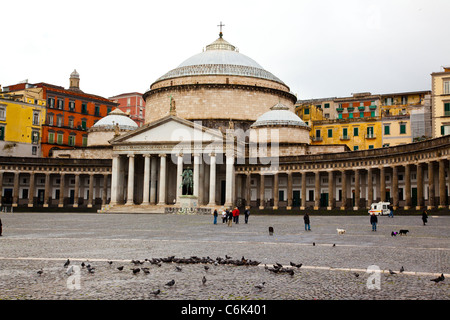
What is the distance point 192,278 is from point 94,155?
2781 inches

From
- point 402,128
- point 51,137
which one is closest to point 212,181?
point 402,128

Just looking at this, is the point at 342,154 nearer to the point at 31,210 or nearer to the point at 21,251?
the point at 31,210

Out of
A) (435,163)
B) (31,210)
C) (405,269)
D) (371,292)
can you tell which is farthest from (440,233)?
(31,210)

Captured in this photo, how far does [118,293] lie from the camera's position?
10109 millimetres

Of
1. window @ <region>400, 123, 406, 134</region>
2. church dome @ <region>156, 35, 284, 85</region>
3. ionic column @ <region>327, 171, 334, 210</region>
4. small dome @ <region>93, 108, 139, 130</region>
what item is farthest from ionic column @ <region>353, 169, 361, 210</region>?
small dome @ <region>93, 108, 139, 130</region>

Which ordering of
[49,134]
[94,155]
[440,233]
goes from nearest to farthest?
[440,233] < [94,155] < [49,134]

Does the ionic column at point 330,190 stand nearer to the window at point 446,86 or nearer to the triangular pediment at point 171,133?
the triangular pediment at point 171,133

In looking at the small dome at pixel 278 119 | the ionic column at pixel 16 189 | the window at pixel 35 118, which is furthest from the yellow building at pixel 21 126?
the small dome at pixel 278 119

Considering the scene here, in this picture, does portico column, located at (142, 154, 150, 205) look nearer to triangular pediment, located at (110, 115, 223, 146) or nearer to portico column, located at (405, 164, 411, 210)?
triangular pediment, located at (110, 115, 223, 146)

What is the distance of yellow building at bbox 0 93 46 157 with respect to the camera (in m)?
80.1

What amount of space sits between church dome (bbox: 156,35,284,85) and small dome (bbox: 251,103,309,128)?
8.35 metres

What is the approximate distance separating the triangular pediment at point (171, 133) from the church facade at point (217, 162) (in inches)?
4.8

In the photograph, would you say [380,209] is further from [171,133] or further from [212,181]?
[171,133]

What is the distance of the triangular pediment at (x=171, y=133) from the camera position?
64.1 meters
